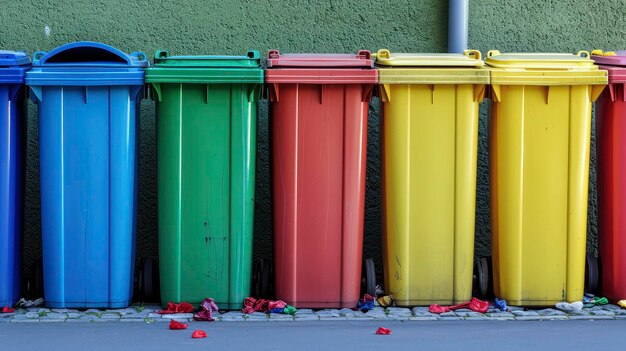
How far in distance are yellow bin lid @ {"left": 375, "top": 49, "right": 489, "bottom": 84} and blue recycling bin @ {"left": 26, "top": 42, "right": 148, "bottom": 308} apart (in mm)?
1446

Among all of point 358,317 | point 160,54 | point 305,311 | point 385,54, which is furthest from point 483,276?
point 160,54

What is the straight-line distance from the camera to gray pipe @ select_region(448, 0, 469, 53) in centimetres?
811

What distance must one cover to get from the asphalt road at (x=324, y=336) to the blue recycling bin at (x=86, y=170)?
316 mm

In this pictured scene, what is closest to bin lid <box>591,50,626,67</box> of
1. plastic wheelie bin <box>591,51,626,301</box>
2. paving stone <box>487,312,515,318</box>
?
plastic wheelie bin <box>591,51,626,301</box>

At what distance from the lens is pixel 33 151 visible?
8.12m

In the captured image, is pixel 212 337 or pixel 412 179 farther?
pixel 412 179

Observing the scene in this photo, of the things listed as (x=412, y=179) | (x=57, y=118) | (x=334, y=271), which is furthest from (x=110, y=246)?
(x=412, y=179)

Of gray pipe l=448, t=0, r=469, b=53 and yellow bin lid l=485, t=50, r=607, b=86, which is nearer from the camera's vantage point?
yellow bin lid l=485, t=50, r=607, b=86

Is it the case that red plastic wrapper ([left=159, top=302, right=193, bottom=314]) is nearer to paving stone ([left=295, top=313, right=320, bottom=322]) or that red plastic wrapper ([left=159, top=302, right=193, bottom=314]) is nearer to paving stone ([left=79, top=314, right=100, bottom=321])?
paving stone ([left=79, top=314, right=100, bottom=321])

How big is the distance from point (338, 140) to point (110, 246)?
1456 millimetres

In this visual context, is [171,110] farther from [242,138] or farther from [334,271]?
[334,271]

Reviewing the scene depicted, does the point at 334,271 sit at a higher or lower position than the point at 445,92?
lower

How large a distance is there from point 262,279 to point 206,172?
782 mm

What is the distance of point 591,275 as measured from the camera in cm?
745
